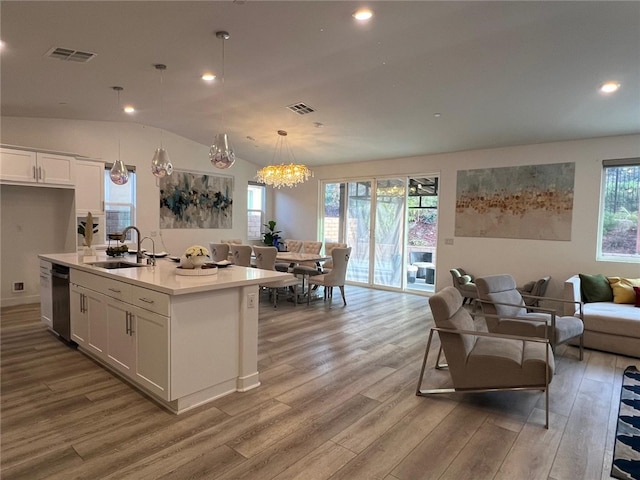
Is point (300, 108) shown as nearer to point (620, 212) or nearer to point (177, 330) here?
point (177, 330)

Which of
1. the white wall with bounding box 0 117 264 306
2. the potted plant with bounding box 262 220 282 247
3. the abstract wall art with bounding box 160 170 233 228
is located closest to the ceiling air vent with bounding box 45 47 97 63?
the white wall with bounding box 0 117 264 306

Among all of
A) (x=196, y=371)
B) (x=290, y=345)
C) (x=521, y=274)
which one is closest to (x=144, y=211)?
(x=290, y=345)

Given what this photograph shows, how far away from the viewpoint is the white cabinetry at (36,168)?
506cm

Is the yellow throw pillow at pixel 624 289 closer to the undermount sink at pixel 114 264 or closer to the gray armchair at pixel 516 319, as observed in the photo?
the gray armchair at pixel 516 319

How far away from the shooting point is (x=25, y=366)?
3.45 m

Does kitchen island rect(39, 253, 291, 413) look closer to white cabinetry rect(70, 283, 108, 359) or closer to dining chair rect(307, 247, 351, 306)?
white cabinetry rect(70, 283, 108, 359)

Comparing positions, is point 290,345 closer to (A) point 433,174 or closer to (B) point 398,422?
(B) point 398,422

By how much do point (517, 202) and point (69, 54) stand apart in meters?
6.26

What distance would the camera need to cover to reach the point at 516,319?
3523mm

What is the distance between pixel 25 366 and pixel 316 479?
3069 mm

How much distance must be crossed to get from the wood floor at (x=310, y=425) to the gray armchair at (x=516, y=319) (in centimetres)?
38

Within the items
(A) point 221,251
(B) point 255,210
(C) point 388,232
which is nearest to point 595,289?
(C) point 388,232

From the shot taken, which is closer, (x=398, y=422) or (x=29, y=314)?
(x=398, y=422)

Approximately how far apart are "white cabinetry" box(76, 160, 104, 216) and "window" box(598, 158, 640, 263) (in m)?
7.70
